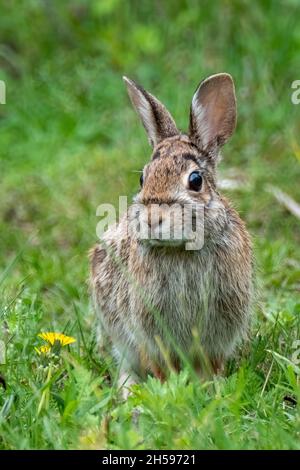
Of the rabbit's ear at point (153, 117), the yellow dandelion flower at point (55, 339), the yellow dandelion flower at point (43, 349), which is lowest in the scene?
the yellow dandelion flower at point (43, 349)

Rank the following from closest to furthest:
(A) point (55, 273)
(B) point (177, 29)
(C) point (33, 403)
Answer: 1. (C) point (33, 403)
2. (A) point (55, 273)
3. (B) point (177, 29)

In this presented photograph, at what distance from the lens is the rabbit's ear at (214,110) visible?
16.0 ft

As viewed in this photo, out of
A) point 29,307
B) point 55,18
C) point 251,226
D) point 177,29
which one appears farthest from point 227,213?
point 55,18

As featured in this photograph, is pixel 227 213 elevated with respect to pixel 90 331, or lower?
elevated

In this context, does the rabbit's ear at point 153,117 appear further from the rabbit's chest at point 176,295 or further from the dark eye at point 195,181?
the rabbit's chest at point 176,295

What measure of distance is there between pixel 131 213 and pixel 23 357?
72cm

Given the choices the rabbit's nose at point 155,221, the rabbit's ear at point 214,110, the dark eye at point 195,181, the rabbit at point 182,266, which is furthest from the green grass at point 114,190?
the rabbit's ear at point 214,110

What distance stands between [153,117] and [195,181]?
0.51 metres

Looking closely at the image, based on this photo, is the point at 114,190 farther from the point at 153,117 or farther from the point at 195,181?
the point at 195,181

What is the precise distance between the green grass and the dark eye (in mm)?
731

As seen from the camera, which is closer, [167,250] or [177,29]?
[167,250]

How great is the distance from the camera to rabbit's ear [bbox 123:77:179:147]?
487 centimetres

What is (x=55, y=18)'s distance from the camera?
29.2 ft
